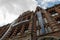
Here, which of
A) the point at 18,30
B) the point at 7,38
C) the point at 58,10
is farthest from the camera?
the point at 58,10

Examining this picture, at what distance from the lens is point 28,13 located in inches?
898

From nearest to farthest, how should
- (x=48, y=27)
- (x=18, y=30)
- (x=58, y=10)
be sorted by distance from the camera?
(x=48, y=27) → (x=18, y=30) → (x=58, y=10)

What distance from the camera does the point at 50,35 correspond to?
1226 centimetres

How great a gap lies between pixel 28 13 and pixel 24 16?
27.3 inches

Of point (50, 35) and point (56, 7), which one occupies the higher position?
point (56, 7)

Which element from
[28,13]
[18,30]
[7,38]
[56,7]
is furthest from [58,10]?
→ [7,38]

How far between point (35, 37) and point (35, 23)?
3.56 metres

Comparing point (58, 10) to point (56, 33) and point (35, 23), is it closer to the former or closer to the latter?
point (35, 23)

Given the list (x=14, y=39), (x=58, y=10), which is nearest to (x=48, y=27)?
(x=14, y=39)

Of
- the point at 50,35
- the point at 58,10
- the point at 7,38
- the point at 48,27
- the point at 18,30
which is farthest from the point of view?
the point at 58,10

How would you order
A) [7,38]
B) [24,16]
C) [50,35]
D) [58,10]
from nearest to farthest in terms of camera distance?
[50,35] → [7,38] → [58,10] → [24,16]

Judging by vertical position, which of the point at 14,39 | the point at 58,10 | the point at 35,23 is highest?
the point at 58,10

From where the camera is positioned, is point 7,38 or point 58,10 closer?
point 7,38

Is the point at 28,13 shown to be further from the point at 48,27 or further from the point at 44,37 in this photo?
the point at 44,37
